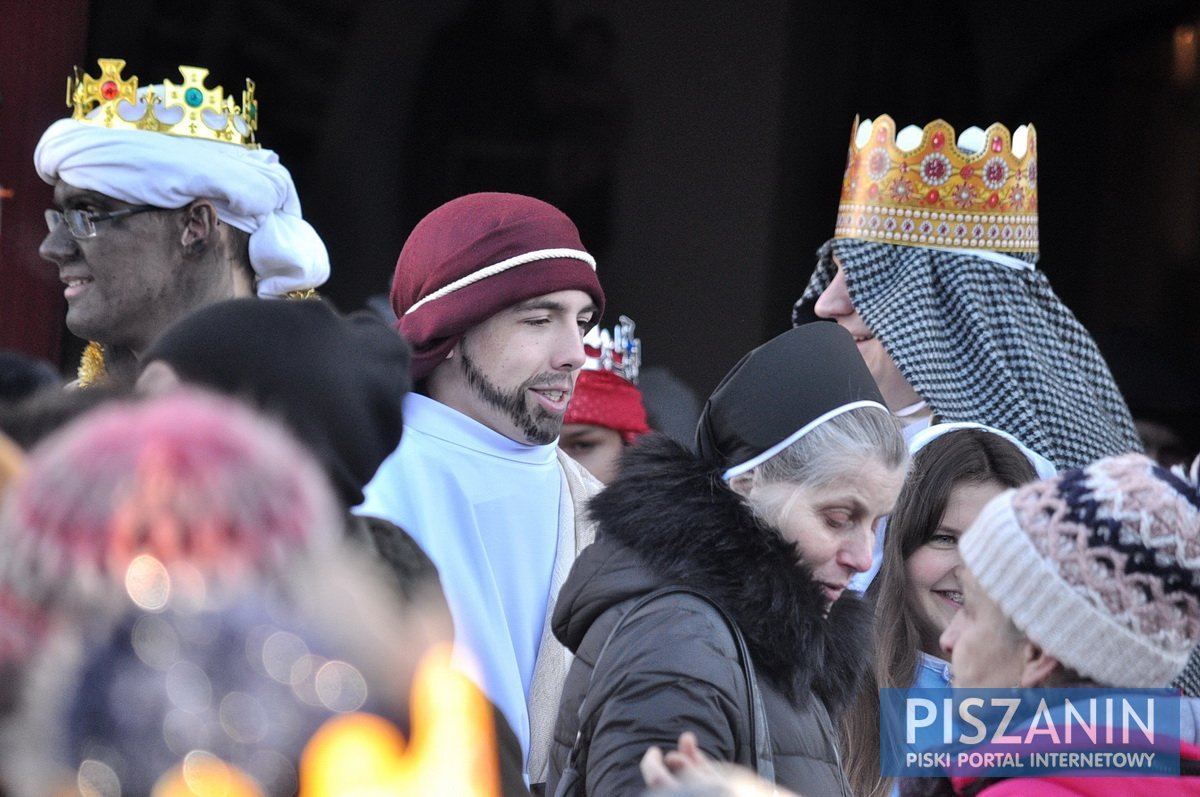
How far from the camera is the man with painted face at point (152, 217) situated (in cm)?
346

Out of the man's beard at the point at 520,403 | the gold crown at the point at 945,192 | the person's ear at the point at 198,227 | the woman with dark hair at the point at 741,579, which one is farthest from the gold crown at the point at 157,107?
the gold crown at the point at 945,192

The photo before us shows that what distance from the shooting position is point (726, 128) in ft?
19.9

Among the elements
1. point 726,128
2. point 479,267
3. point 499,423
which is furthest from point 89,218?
point 726,128

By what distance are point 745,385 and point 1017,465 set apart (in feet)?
2.63

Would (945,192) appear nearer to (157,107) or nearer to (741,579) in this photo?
(741,579)

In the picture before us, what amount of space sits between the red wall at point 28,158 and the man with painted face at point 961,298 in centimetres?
271

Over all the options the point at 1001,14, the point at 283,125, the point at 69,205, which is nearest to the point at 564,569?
the point at 69,205

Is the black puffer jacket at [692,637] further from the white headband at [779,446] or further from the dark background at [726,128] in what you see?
the dark background at [726,128]

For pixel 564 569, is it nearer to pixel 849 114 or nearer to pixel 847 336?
pixel 847 336

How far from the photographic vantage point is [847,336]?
10.3 feet

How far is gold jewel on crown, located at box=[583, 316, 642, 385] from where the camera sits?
199 inches

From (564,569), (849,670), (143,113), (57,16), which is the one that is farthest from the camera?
(57,16)

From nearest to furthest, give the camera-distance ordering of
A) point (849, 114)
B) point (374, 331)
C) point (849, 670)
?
point (374, 331), point (849, 670), point (849, 114)

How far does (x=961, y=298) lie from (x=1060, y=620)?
82.6 inches
